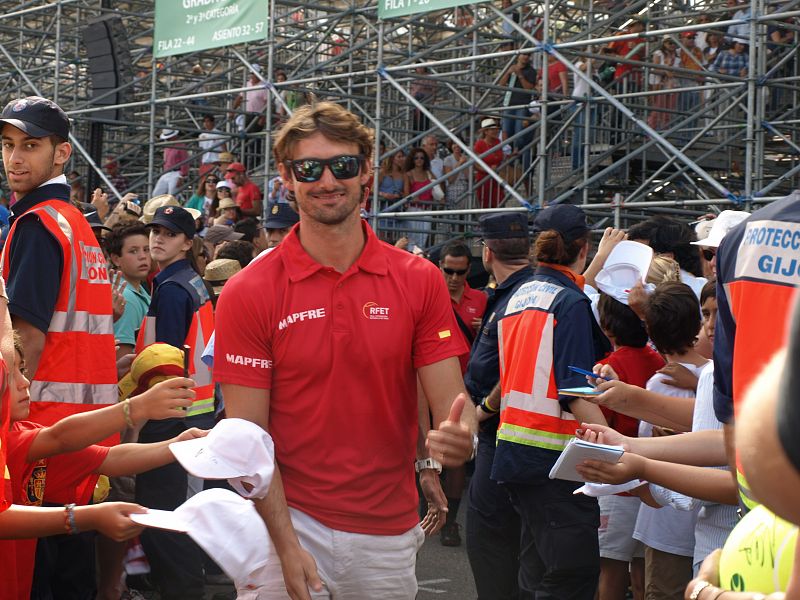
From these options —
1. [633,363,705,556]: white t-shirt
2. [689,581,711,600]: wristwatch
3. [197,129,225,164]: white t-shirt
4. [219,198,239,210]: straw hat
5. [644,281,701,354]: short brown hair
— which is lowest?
[633,363,705,556]: white t-shirt

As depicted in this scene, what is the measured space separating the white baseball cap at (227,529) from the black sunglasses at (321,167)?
0.93 meters

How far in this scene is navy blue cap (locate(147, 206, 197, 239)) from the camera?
20.2 ft

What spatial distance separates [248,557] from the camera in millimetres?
2650

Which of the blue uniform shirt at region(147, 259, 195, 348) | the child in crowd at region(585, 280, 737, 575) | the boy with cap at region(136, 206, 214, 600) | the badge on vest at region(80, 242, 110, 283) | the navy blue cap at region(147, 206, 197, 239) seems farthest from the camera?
the navy blue cap at region(147, 206, 197, 239)

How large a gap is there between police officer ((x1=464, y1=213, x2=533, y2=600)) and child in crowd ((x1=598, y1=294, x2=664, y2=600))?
384 mm

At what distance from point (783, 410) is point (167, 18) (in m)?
11.7

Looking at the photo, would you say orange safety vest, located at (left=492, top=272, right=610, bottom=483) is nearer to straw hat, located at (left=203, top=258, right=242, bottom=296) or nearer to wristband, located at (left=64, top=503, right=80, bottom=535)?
wristband, located at (left=64, top=503, right=80, bottom=535)

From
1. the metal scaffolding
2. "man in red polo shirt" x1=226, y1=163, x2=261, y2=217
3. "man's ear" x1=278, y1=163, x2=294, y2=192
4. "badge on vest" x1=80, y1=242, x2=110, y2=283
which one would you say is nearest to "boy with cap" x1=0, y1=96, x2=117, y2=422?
"badge on vest" x1=80, y1=242, x2=110, y2=283

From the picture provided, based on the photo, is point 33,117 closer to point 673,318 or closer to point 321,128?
point 321,128

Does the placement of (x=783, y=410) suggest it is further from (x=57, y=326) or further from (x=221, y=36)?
(x=221, y=36)

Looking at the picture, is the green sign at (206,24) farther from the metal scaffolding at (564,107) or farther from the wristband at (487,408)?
the wristband at (487,408)

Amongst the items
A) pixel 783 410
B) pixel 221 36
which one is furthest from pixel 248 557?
pixel 221 36

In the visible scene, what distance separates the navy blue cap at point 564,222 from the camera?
5.11 meters

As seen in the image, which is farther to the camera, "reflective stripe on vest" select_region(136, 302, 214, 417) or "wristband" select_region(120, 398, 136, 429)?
"reflective stripe on vest" select_region(136, 302, 214, 417)
